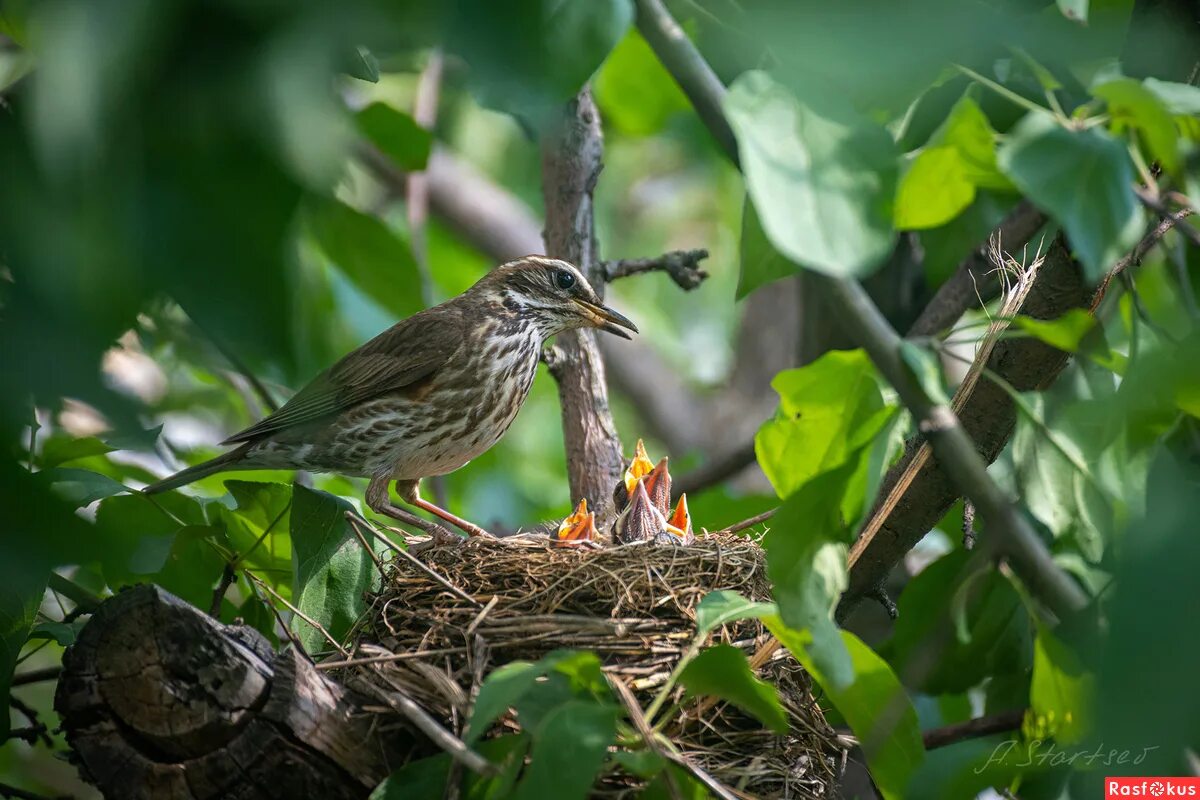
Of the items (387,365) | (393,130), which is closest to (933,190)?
(393,130)

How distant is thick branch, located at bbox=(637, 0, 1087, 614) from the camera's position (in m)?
1.63

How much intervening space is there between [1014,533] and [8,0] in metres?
1.43

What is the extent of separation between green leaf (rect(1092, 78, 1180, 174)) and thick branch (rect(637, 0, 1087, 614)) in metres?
0.43

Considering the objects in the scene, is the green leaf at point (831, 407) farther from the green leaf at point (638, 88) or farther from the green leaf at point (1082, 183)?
the green leaf at point (638, 88)

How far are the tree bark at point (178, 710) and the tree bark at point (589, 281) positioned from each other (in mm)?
2027

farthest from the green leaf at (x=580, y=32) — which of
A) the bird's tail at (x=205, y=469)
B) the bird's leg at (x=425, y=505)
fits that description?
the bird's leg at (x=425, y=505)

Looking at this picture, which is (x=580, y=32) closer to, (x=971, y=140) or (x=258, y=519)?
(x=971, y=140)

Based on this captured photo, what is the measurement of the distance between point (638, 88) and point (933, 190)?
3.58m

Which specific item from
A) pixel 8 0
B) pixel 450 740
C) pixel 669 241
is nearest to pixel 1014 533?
pixel 450 740

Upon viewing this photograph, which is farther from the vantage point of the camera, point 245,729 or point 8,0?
point 245,729

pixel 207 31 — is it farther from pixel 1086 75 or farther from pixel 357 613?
pixel 357 613

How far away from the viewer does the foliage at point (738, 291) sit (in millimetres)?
913

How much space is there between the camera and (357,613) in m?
3.52

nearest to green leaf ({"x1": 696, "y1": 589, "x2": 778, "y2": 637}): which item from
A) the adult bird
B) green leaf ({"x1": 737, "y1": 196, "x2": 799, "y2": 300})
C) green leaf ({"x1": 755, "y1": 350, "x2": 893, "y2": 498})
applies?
green leaf ({"x1": 755, "y1": 350, "x2": 893, "y2": 498})
